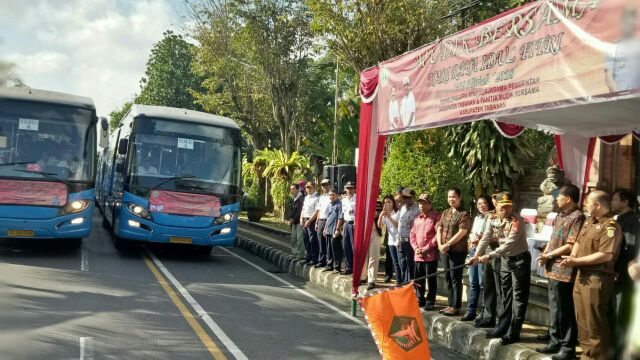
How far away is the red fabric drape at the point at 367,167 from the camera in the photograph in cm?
881

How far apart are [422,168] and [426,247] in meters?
5.04

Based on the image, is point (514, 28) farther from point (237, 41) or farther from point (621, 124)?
point (237, 41)

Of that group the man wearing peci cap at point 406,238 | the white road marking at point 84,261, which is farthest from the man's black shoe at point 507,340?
the white road marking at point 84,261

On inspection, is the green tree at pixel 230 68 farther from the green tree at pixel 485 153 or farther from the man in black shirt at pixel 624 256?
the man in black shirt at pixel 624 256

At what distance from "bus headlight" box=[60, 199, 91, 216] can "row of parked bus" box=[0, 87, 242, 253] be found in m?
0.02

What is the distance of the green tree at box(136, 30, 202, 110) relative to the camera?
170 ft

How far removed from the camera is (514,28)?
5.83 m

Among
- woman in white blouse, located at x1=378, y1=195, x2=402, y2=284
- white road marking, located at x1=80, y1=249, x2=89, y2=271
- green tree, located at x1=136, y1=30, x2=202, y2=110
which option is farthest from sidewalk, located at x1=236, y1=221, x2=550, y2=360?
green tree, located at x1=136, y1=30, x2=202, y2=110

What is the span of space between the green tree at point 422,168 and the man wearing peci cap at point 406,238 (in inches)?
134

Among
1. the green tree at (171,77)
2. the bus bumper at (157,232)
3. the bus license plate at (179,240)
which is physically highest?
the green tree at (171,77)

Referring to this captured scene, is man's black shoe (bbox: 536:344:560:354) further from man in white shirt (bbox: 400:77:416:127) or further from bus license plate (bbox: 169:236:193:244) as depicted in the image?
bus license plate (bbox: 169:236:193:244)

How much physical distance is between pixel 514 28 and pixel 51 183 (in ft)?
31.1

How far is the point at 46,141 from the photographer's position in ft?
40.0

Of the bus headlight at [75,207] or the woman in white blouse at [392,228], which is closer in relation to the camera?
the woman in white blouse at [392,228]
